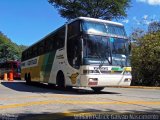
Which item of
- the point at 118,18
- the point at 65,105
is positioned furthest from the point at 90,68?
the point at 118,18

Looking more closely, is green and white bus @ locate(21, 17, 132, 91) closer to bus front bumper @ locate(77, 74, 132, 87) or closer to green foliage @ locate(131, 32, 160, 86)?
bus front bumper @ locate(77, 74, 132, 87)

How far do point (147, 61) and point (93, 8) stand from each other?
73.5 feet

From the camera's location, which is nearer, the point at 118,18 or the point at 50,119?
the point at 50,119

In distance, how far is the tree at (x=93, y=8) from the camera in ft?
168

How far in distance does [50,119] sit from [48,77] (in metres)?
14.1

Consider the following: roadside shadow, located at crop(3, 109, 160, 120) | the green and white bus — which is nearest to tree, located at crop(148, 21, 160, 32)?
the green and white bus

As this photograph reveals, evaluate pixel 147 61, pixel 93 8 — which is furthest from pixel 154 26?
pixel 93 8

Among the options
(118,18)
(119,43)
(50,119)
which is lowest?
(50,119)

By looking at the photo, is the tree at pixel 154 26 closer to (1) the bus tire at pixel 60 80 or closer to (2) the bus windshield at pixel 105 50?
(1) the bus tire at pixel 60 80

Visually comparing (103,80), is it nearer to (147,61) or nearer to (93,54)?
(93,54)

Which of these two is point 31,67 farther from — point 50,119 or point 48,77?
point 50,119

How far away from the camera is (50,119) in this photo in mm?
9773

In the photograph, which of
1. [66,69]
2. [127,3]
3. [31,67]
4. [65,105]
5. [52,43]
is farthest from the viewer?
[127,3]

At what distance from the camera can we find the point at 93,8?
51156mm
